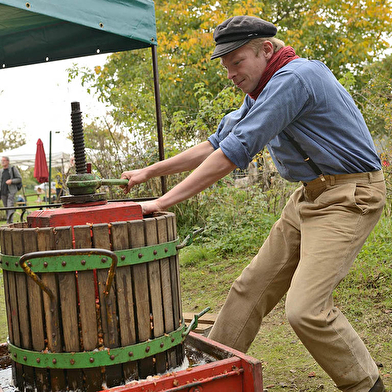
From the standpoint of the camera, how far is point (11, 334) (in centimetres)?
236

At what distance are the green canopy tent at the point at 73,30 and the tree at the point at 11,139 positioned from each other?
36.4 meters

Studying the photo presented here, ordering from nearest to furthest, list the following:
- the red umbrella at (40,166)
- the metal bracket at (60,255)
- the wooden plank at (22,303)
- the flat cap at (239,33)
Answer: the metal bracket at (60,255), the wooden plank at (22,303), the flat cap at (239,33), the red umbrella at (40,166)

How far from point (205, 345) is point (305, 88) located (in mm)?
1387

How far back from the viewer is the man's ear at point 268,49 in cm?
255

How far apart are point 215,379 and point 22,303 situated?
35.2 inches

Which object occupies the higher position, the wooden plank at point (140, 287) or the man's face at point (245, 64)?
the man's face at point (245, 64)

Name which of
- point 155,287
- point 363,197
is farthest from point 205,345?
point 363,197

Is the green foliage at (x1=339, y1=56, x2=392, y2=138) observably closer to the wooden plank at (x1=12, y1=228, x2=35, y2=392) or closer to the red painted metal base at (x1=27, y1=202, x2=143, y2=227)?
the red painted metal base at (x1=27, y1=202, x2=143, y2=227)

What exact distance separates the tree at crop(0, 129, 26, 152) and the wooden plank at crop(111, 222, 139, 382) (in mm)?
39635

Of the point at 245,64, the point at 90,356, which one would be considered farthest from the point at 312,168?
the point at 90,356

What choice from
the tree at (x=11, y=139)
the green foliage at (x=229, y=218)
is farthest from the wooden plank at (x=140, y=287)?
the tree at (x=11, y=139)

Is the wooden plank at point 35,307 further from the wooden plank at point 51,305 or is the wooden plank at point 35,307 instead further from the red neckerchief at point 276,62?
the red neckerchief at point 276,62

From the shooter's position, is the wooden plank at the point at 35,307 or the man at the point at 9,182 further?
the man at the point at 9,182

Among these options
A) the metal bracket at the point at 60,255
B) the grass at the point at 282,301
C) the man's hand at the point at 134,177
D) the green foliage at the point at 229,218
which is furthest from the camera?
the green foliage at the point at 229,218
